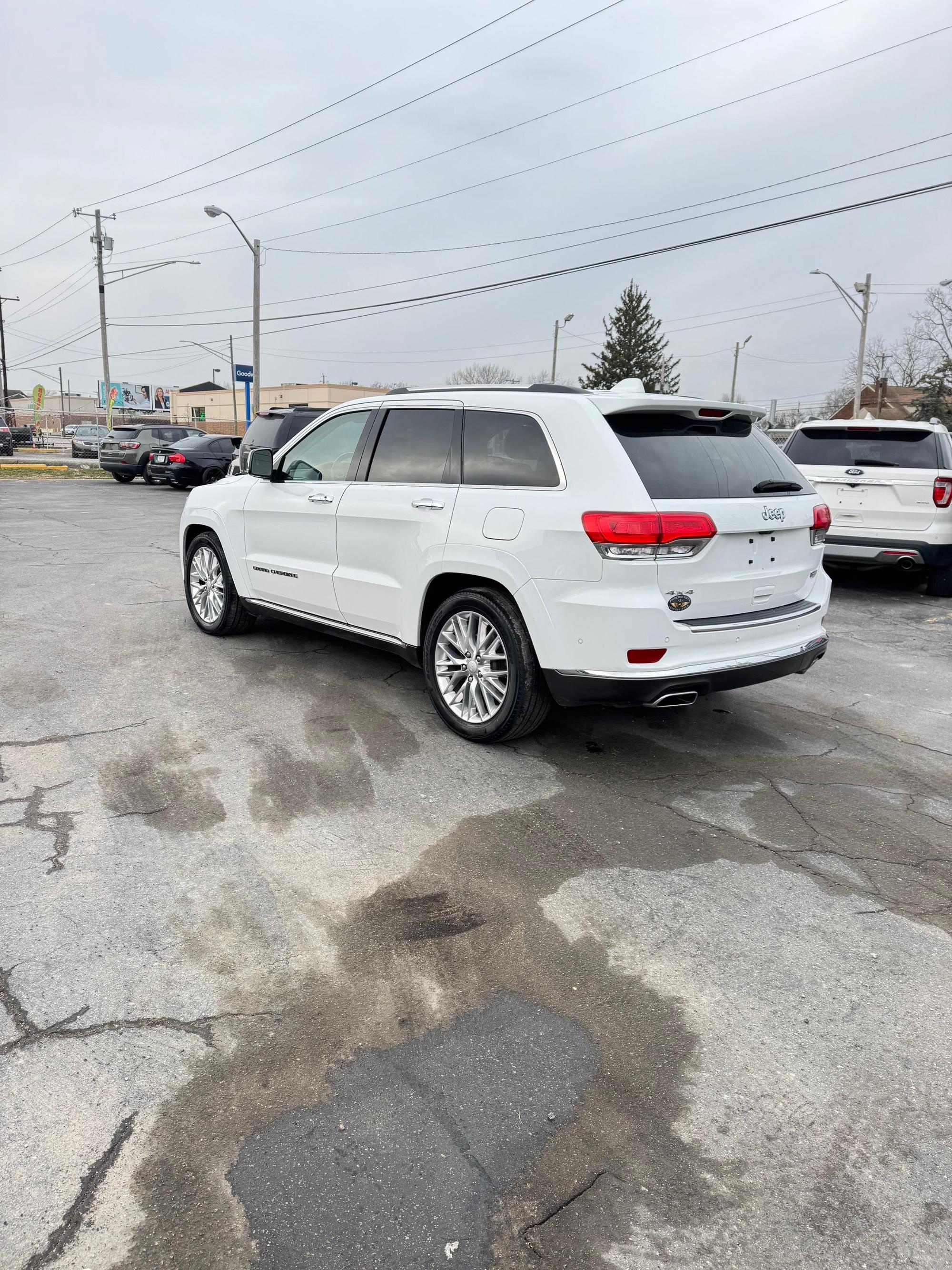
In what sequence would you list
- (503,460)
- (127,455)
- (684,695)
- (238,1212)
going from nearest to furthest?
(238,1212) < (684,695) < (503,460) < (127,455)

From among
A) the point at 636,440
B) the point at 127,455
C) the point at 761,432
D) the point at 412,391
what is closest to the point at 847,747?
the point at 761,432

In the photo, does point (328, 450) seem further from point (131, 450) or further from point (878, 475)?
point (131, 450)

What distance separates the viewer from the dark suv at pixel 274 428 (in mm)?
12250

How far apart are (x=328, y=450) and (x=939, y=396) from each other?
62.6 metres

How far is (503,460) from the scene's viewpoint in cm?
470

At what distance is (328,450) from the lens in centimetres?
597

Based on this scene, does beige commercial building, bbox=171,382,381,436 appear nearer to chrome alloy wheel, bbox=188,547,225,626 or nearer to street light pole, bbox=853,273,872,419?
street light pole, bbox=853,273,872,419

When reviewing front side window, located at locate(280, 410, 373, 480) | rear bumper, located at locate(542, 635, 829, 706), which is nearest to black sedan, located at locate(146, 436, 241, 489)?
front side window, located at locate(280, 410, 373, 480)

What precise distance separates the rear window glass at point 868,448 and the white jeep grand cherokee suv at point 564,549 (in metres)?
4.81

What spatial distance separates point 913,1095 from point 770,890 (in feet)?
3.50

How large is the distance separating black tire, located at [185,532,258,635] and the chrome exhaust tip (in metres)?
3.70

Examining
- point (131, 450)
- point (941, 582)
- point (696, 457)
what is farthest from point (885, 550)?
point (131, 450)

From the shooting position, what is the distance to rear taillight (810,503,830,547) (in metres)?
4.85

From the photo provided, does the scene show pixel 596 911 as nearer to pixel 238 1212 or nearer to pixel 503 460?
pixel 238 1212
